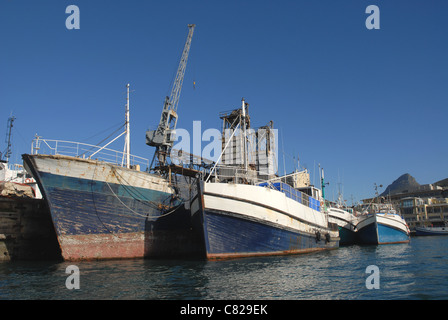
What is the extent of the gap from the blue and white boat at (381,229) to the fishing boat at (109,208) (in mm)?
25650

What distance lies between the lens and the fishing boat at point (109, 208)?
2288 cm

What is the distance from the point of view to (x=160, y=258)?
27.3 metres

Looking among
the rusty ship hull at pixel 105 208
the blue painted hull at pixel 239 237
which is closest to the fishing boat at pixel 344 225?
the blue painted hull at pixel 239 237

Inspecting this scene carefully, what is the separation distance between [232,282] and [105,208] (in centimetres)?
1338

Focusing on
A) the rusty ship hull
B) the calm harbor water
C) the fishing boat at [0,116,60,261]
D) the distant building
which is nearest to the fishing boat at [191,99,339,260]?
the calm harbor water

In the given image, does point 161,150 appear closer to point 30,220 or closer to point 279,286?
point 30,220

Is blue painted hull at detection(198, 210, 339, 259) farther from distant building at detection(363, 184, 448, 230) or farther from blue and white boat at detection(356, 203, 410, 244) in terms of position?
distant building at detection(363, 184, 448, 230)

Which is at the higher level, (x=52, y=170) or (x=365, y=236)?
(x=52, y=170)

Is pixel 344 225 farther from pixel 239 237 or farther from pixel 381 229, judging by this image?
pixel 239 237

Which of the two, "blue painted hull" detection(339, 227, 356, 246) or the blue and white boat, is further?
"blue painted hull" detection(339, 227, 356, 246)

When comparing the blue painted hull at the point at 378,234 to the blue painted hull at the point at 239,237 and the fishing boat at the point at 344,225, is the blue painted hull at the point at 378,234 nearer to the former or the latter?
the fishing boat at the point at 344,225

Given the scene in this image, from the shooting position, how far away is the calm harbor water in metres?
12.6
